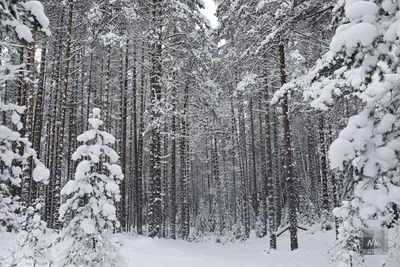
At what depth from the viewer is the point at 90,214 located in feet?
18.7

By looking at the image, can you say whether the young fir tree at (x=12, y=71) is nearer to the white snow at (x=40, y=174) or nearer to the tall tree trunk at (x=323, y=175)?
the white snow at (x=40, y=174)

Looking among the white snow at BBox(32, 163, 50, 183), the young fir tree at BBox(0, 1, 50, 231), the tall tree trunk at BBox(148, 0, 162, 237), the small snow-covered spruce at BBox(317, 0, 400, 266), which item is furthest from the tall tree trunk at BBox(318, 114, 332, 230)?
the young fir tree at BBox(0, 1, 50, 231)

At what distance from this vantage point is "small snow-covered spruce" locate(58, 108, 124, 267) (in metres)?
5.57

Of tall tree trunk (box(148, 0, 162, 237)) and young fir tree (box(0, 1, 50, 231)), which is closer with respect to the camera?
young fir tree (box(0, 1, 50, 231))

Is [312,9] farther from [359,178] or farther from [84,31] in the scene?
[84,31]

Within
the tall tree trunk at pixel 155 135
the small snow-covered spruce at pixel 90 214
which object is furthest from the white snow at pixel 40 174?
the tall tree trunk at pixel 155 135

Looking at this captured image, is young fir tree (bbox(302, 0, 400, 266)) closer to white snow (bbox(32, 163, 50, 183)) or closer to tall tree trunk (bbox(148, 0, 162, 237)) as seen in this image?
white snow (bbox(32, 163, 50, 183))

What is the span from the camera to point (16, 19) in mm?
3820

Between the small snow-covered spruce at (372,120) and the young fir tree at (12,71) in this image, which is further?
the young fir tree at (12,71)

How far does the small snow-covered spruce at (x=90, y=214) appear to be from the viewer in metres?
5.57

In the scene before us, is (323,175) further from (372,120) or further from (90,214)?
(90,214)

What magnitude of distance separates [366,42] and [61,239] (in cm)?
541

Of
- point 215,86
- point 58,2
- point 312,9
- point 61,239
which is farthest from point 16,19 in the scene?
point 58,2

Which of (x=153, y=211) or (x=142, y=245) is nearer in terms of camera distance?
(x=142, y=245)
